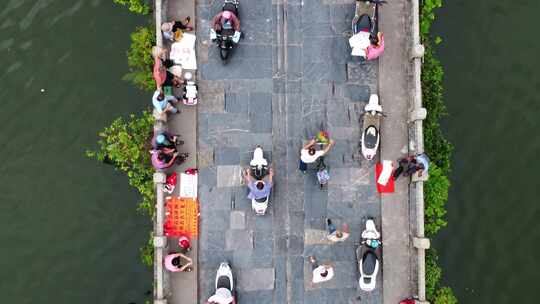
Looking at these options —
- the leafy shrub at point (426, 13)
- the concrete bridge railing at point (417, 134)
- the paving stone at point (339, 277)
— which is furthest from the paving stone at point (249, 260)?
the leafy shrub at point (426, 13)

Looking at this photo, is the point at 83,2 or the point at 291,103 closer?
the point at 291,103

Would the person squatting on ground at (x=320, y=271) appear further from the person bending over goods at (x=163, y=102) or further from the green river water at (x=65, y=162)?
the person bending over goods at (x=163, y=102)

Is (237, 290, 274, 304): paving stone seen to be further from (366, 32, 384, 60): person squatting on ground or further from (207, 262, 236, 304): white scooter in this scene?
(366, 32, 384, 60): person squatting on ground

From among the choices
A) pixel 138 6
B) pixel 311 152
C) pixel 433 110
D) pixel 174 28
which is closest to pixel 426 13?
pixel 433 110

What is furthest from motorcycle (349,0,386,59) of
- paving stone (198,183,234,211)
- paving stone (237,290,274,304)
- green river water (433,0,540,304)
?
paving stone (237,290,274,304)

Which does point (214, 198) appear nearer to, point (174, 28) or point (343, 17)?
point (174, 28)

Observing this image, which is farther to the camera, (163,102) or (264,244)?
(264,244)

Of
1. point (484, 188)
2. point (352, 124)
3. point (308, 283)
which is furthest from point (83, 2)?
point (484, 188)

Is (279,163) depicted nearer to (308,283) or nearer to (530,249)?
(308,283)
